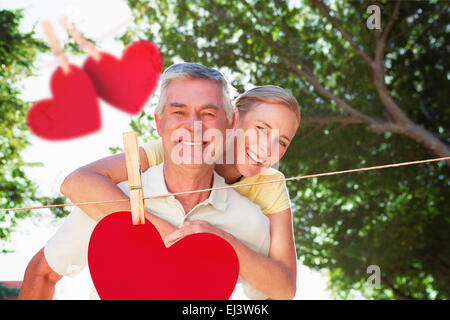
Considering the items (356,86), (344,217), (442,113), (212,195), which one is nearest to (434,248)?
(344,217)

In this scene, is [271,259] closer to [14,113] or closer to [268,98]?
[268,98]

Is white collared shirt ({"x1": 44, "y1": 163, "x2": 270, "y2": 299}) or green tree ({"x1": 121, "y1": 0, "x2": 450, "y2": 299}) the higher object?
green tree ({"x1": 121, "y1": 0, "x2": 450, "y2": 299})

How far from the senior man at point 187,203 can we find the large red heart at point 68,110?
0.10 meters

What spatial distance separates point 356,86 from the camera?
225cm

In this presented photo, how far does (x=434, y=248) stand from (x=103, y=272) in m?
1.95

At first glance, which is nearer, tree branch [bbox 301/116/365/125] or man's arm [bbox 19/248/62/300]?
man's arm [bbox 19/248/62/300]

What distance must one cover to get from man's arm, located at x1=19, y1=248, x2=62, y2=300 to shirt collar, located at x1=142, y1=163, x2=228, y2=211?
14 centimetres

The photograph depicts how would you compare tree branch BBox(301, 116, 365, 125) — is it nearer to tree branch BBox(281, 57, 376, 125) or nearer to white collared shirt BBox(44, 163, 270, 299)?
tree branch BBox(281, 57, 376, 125)

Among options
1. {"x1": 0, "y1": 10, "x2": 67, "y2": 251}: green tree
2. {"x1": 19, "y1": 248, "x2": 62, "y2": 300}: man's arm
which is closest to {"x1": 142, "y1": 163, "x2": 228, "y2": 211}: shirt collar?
{"x1": 19, "y1": 248, "x2": 62, "y2": 300}: man's arm

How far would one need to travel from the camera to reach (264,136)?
0.62m

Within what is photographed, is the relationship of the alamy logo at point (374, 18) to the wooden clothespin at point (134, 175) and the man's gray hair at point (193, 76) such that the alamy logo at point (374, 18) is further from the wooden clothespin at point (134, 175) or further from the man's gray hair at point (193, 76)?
the wooden clothespin at point (134, 175)

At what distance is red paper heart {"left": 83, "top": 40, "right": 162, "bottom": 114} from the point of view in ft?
2.07
